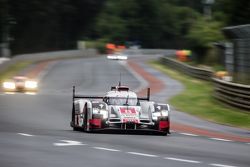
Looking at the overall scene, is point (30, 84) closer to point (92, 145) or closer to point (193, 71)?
point (193, 71)

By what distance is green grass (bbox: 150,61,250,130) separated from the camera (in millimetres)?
23250

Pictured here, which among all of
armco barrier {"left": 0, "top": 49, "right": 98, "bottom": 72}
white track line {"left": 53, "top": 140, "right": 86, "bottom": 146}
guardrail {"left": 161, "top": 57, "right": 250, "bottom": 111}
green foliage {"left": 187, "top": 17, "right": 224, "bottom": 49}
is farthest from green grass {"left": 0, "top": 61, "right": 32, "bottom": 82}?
white track line {"left": 53, "top": 140, "right": 86, "bottom": 146}

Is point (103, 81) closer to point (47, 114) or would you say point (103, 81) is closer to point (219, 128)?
point (47, 114)

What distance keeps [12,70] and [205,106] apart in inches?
1035

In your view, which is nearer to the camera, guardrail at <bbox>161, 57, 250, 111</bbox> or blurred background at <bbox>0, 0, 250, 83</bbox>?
guardrail at <bbox>161, 57, 250, 111</bbox>

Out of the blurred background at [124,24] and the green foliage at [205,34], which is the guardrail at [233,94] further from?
the green foliage at [205,34]

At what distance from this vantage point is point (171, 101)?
31.2m

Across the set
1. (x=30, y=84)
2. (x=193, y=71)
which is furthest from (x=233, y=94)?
(x=193, y=71)

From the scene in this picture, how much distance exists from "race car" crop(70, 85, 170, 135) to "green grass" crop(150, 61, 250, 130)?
16.5ft

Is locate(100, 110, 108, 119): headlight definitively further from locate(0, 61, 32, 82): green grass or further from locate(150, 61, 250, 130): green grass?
locate(0, 61, 32, 82): green grass

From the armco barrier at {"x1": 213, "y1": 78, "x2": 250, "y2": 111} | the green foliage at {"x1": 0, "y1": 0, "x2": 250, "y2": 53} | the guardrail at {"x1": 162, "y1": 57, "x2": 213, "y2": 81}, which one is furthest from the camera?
the green foliage at {"x1": 0, "y1": 0, "x2": 250, "y2": 53}

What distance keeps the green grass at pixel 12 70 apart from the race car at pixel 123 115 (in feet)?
88.2

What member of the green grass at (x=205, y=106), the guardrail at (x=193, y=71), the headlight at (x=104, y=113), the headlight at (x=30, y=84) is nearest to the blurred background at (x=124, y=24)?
the guardrail at (x=193, y=71)

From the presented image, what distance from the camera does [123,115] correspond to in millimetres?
16969
